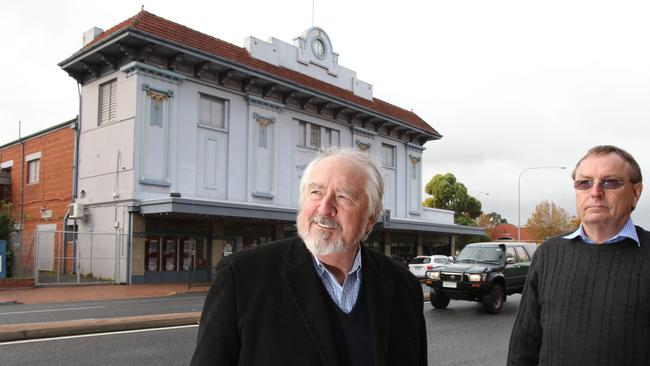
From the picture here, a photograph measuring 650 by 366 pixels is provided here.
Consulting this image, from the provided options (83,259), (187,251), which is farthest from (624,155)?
(83,259)

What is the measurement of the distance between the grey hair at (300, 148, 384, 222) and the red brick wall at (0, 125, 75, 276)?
27.2 metres

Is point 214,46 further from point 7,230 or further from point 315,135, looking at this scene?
point 7,230

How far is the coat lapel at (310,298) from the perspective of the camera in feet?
7.00

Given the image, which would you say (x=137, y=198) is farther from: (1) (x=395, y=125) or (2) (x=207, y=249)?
(1) (x=395, y=125)

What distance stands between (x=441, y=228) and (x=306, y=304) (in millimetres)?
37979

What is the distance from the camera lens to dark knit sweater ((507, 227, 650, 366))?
8.87 ft

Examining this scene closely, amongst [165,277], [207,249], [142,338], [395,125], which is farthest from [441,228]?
Result: [142,338]

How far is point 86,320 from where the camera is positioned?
9844 millimetres

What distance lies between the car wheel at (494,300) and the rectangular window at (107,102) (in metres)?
18.5

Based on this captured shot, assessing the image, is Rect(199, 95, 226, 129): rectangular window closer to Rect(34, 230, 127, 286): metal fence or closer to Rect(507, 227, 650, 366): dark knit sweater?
Rect(34, 230, 127, 286): metal fence

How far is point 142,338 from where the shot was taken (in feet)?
29.5

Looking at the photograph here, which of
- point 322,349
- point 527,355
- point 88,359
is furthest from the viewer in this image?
point 88,359

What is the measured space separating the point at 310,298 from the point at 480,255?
13.3 metres

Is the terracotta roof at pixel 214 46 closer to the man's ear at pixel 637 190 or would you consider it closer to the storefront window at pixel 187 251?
the storefront window at pixel 187 251
